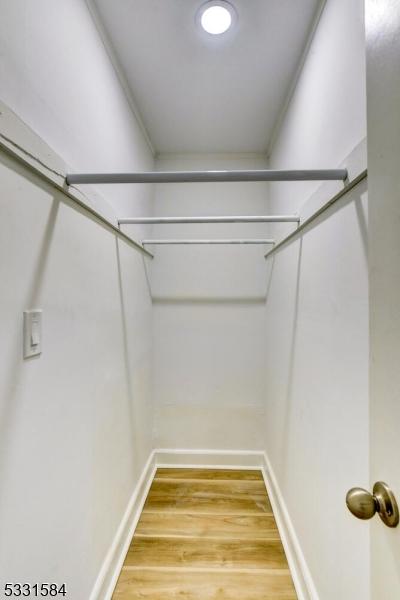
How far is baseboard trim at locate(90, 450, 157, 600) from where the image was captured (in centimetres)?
113

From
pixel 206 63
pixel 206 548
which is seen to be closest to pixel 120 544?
pixel 206 548

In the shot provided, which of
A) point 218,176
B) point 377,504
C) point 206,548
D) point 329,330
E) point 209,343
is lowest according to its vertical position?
point 206,548

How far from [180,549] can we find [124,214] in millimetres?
1787

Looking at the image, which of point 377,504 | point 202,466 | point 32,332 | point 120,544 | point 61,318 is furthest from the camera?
point 202,466

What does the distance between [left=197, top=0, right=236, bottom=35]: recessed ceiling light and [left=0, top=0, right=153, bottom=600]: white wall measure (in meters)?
0.46

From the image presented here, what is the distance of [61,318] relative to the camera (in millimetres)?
882

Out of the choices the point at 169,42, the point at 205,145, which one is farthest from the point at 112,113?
the point at 205,145

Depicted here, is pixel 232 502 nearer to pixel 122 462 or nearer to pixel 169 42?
pixel 122 462

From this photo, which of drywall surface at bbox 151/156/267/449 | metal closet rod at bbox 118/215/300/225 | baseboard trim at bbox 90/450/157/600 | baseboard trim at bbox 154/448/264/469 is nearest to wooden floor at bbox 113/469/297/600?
baseboard trim at bbox 90/450/157/600

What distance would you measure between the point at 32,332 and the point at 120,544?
126 centimetres

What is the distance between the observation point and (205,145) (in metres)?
2.11

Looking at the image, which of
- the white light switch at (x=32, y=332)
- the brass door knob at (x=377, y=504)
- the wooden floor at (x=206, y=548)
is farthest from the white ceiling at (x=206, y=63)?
the wooden floor at (x=206, y=548)

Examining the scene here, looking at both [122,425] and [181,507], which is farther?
[181,507]

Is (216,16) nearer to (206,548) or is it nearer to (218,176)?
(218,176)
